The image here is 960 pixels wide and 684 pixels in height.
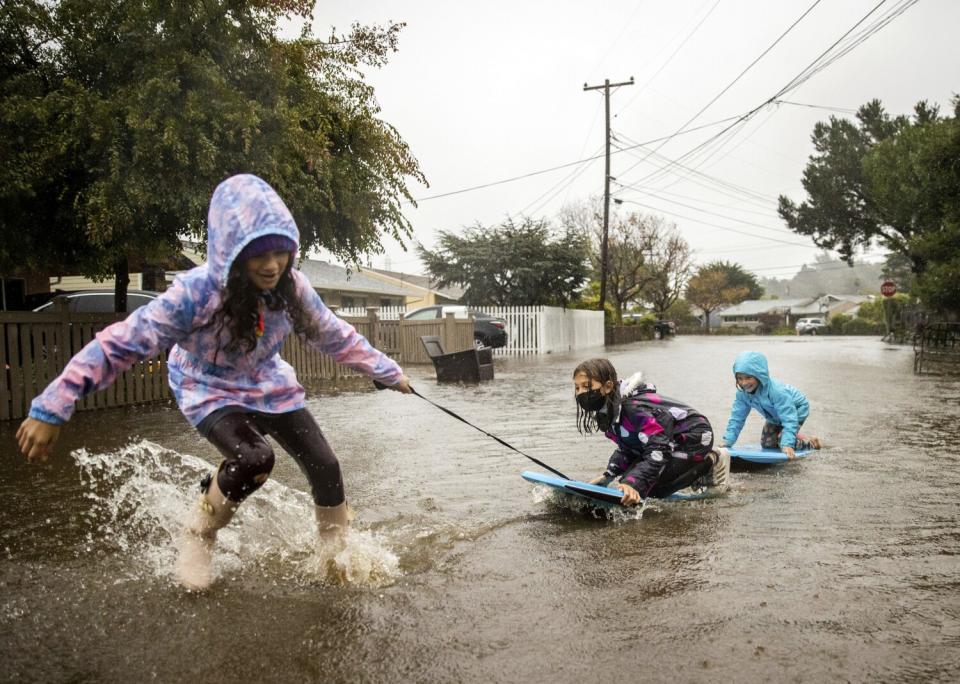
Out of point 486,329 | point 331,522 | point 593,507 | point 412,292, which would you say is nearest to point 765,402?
point 593,507

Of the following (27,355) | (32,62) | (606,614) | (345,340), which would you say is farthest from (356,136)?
(606,614)

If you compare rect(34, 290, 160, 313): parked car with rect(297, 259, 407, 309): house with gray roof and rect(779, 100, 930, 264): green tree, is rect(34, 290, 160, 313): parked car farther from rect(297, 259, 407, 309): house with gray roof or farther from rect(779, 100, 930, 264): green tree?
rect(779, 100, 930, 264): green tree

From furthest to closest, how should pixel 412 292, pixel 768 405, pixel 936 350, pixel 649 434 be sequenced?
pixel 412 292, pixel 936 350, pixel 768 405, pixel 649 434

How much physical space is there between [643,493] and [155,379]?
8.67m

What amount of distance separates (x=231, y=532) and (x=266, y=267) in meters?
1.85

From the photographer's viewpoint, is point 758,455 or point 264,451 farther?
point 758,455

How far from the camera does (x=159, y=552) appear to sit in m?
3.71

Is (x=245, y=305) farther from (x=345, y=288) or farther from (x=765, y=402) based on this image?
(x=345, y=288)

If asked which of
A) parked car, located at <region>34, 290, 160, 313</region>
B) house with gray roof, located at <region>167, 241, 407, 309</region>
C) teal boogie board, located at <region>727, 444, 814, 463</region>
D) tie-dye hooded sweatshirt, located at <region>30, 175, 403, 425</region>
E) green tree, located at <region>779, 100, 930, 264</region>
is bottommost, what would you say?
teal boogie board, located at <region>727, 444, 814, 463</region>

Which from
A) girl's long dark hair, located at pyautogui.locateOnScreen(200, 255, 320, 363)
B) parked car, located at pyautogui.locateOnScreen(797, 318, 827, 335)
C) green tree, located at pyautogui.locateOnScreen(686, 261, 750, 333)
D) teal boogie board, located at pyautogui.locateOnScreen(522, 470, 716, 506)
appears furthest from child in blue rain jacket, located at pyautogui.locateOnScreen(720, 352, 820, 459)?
green tree, located at pyautogui.locateOnScreen(686, 261, 750, 333)

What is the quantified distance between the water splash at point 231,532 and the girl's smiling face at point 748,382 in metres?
3.50

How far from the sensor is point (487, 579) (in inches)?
128

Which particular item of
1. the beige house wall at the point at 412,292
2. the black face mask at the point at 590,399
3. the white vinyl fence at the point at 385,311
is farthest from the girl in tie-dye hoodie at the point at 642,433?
the beige house wall at the point at 412,292

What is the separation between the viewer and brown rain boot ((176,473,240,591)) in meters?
3.06
